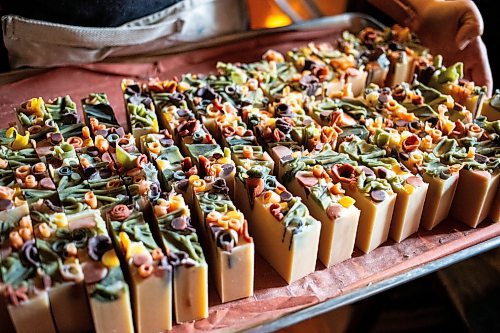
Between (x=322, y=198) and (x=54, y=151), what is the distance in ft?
2.25

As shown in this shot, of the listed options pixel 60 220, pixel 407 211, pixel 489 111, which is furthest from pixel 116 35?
pixel 489 111

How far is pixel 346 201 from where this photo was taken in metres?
1.42

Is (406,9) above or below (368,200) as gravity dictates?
above

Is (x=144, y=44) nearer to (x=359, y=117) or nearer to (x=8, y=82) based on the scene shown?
(x=8, y=82)

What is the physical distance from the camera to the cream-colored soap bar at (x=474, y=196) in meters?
1.54

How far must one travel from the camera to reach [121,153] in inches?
58.5

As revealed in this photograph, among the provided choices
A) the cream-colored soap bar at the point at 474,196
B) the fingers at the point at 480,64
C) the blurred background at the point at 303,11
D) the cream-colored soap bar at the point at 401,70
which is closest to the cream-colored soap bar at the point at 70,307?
the cream-colored soap bar at the point at 474,196

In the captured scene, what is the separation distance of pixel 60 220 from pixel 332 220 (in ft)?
1.99

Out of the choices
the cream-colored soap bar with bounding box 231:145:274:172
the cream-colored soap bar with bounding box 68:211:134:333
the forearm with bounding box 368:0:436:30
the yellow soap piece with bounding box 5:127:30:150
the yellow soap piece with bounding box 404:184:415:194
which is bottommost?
the cream-colored soap bar with bounding box 68:211:134:333

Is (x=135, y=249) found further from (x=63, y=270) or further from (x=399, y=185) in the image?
(x=399, y=185)

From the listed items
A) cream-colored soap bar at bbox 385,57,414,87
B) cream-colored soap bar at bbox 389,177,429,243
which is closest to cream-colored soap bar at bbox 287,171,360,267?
cream-colored soap bar at bbox 389,177,429,243

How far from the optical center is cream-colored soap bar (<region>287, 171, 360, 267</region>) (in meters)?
1.39

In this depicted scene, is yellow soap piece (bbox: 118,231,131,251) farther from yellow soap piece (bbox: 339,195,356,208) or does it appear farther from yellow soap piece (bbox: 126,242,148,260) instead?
yellow soap piece (bbox: 339,195,356,208)

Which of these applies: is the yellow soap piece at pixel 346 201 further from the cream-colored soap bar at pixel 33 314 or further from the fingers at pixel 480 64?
the fingers at pixel 480 64
